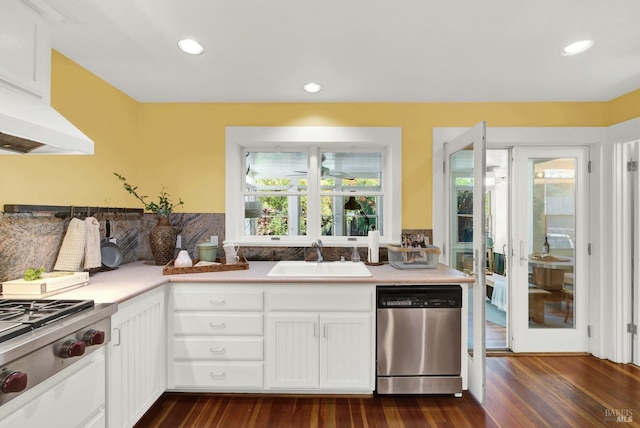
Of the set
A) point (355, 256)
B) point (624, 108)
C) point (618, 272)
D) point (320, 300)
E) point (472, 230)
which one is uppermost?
point (624, 108)

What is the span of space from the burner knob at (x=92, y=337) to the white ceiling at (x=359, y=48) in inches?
62.2

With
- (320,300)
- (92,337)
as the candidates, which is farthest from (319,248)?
(92,337)

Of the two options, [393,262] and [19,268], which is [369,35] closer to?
[393,262]

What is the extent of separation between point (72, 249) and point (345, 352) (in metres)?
1.92

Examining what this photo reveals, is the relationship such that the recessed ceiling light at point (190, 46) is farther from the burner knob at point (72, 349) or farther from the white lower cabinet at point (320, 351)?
the white lower cabinet at point (320, 351)

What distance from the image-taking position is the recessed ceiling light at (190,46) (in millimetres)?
1938

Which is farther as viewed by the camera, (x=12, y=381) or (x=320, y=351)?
(x=320, y=351)

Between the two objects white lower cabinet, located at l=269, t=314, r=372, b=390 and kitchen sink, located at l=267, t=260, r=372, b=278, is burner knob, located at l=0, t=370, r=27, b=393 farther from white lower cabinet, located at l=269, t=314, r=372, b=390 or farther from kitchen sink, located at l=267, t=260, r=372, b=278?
kitchen sink, located at l=267, t=260, r=372, b=278

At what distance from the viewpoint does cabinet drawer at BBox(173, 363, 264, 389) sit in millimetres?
2201

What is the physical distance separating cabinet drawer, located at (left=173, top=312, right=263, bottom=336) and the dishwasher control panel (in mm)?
892

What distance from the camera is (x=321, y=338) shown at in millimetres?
2209

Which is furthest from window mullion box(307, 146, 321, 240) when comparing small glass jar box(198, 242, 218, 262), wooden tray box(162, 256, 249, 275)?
small glass jar box(198, 242, 218, 262)

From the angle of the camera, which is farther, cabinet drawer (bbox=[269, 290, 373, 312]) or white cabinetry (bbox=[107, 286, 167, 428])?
cabinet drawer (bbox=[269, 290, 373, 312])

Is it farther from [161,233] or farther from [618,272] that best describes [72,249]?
[618,272]
